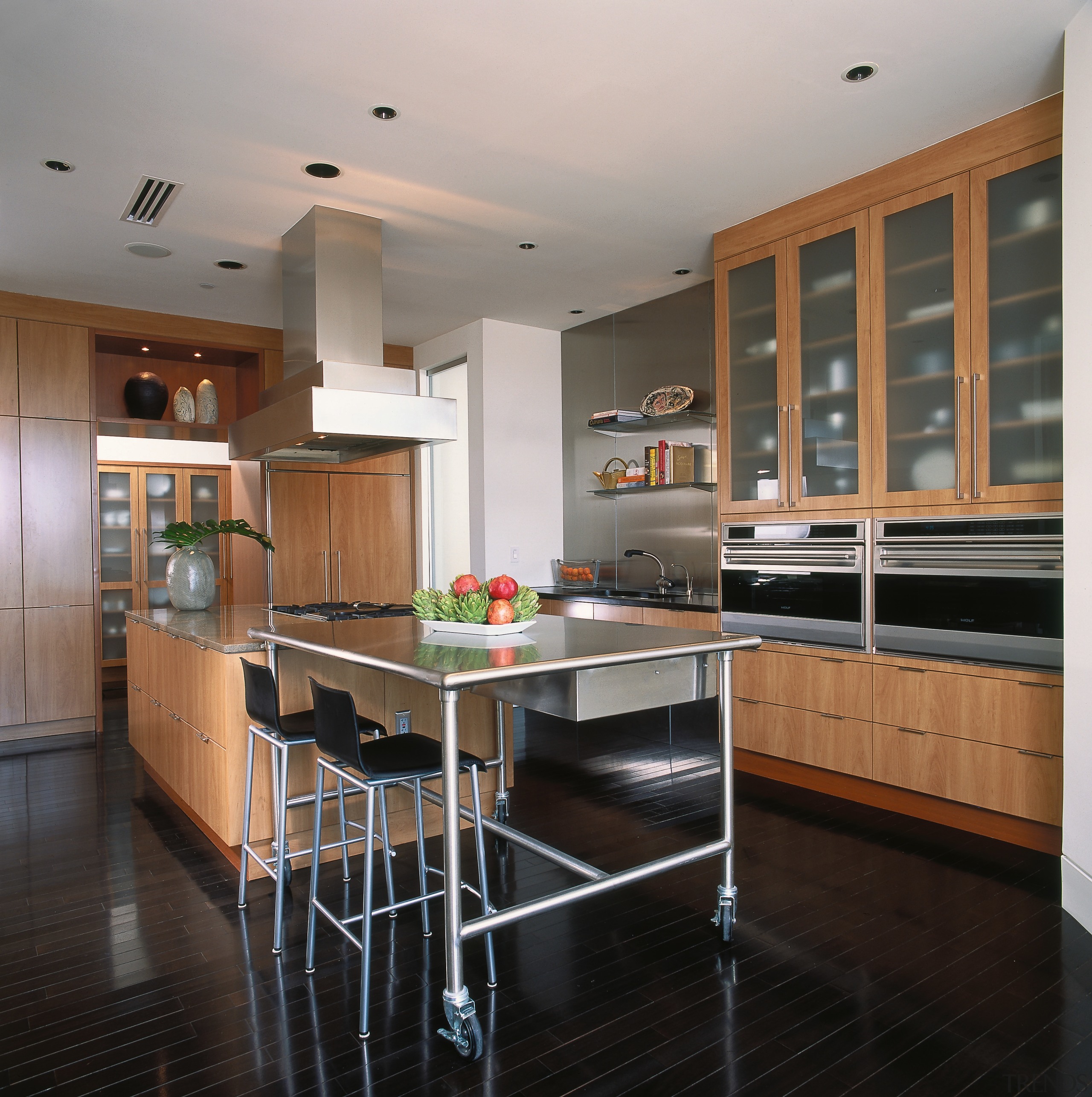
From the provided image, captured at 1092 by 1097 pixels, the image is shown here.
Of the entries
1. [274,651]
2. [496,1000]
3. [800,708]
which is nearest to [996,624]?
[800,708]

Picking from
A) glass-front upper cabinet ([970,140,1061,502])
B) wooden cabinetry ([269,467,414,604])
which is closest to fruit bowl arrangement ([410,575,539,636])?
glass-front upper cabinet ([970,140,1061,502])

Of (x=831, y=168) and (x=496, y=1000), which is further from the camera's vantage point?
(x=831, y=168)

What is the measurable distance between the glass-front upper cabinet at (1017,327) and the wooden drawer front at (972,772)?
0.97 metres

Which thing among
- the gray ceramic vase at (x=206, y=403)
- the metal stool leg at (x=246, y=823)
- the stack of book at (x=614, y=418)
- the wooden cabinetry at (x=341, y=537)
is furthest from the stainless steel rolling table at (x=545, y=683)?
the gray ceramic vase at (x=206, y=403)

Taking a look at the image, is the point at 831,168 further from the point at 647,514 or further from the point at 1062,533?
the point at 647,514

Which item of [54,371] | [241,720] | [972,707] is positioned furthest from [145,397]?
[972,707]

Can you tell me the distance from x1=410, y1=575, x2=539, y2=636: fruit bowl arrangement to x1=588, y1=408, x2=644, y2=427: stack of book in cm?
291

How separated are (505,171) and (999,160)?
197 centimetres

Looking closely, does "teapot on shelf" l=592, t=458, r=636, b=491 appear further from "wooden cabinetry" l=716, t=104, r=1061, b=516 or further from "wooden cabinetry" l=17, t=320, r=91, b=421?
"wooden cabinetry" l=17, t=320, r=91, b=421

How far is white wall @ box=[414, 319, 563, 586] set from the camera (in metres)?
5.87

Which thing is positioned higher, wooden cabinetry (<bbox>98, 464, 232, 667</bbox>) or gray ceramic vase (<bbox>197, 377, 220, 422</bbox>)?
gray ceramic vase (<bbox>197, 377, 220, 422</bbox>)

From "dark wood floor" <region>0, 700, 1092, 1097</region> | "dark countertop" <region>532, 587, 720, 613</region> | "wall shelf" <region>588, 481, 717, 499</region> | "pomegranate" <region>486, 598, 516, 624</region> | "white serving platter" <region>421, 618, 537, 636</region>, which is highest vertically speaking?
"wall shelf" <region>588, 481, 717, 499</region>

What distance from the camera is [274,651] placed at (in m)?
2.98

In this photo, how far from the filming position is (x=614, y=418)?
5516 millimetres
